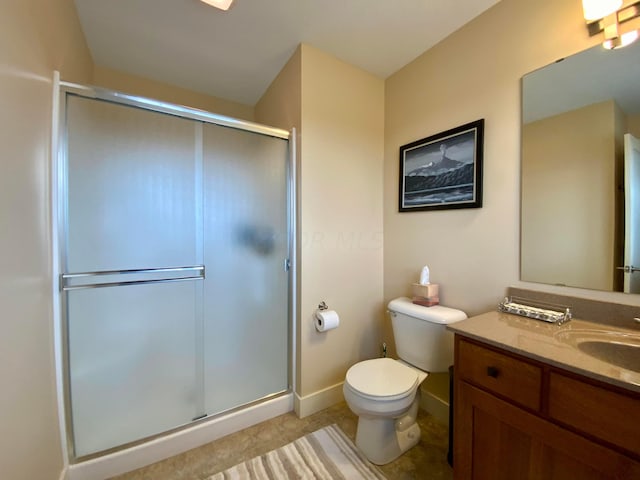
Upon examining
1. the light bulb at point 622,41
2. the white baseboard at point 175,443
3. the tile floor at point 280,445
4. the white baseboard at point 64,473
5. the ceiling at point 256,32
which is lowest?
the tile floor at point 280,445

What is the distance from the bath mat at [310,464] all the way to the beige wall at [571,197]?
133cm

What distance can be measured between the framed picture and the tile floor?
1426 millimetres

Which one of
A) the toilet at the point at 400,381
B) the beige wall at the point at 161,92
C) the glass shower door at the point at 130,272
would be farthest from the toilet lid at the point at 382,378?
the beige wall at the point at 161,92

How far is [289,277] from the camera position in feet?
5.96

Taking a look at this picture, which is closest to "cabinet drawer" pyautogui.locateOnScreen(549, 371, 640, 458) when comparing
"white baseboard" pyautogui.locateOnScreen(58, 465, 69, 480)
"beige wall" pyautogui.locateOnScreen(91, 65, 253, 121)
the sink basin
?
the sink basin

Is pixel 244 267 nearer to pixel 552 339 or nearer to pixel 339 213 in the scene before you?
pixel 339 213

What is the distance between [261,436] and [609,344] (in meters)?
1.77

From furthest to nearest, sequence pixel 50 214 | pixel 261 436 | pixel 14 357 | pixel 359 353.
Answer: pixel 359 353 < pixel 261 436 < pixel 50 214 < pixel 14 357

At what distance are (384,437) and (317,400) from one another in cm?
55

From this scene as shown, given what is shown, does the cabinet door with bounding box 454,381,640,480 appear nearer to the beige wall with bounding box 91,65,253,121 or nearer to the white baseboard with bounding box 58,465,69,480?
the white baseboard with bounding box 58,465,69,480

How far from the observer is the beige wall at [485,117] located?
1.22 metres

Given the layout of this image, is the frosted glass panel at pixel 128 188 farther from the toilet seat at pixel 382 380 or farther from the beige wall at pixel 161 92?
the toilet seat at pixel 382 380

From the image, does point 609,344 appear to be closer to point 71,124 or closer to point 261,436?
point 261,436

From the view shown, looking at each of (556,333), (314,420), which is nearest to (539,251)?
(556,333)
